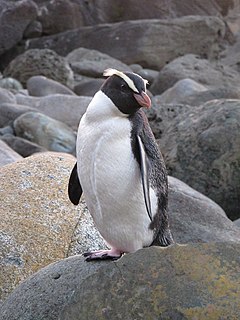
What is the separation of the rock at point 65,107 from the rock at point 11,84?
4.50 m

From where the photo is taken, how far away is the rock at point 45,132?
12.2 metres

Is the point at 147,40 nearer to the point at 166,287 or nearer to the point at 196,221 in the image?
the point at 196,221

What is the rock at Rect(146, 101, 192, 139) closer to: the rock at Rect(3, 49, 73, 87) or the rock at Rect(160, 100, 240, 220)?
the rock at Rect(160, 100, 240, 220)

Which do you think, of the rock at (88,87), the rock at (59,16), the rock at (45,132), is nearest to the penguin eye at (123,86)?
the rock at (45,132)

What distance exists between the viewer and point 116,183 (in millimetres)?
4246

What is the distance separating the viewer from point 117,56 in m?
26.1

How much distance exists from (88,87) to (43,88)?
1.87 metres

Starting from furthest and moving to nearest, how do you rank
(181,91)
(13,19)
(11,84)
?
(13,19), (11,84), (181,91)

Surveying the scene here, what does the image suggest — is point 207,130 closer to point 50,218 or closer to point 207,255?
point 50,218

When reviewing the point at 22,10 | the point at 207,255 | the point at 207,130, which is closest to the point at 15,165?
the point at 207,255

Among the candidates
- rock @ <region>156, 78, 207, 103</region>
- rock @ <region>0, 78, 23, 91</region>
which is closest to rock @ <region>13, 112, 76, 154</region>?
rock @ <region>156, 78, 207, 103</region>

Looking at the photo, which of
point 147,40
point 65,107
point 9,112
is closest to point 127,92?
point 9,112

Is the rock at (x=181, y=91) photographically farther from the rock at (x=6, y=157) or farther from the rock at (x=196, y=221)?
the rock at (x=196, y=221)

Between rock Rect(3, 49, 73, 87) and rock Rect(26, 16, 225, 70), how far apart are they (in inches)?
207
